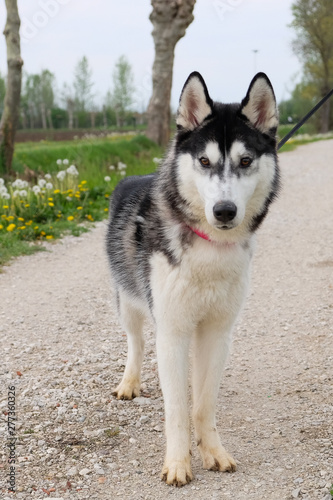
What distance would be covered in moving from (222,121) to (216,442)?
1757mm

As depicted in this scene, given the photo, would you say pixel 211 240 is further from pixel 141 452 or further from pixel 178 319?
pixel 141 452

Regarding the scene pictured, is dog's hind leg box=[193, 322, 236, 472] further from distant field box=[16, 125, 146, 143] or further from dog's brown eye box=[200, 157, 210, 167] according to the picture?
distant field box=[16, 125, 146, 143]

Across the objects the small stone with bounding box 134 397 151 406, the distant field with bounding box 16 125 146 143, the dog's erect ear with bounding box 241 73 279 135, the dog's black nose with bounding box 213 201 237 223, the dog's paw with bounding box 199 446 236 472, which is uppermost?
the dog's erect ear with bounding box 241 73 279 135

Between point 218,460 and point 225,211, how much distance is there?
1.40m

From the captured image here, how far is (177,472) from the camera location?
2.93 m

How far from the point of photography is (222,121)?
2.86 m

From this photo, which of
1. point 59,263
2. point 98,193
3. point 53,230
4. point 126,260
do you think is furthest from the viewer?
point 98,193

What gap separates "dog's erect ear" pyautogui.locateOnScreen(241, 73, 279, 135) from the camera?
2.92 meters

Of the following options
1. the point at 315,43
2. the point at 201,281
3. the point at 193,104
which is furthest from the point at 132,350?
the point at 315,43

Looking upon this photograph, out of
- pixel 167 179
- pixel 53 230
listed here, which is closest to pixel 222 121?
pixel 167 179

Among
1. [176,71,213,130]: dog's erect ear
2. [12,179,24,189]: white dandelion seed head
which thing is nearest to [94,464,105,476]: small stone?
[176,71,213,130]: dog's erect ear

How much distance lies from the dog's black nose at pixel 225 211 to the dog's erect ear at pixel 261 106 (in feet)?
1.97

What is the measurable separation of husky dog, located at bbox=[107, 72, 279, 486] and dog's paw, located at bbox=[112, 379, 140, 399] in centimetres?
80

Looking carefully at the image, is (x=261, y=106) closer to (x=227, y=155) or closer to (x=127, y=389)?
(x=227, y=155)
